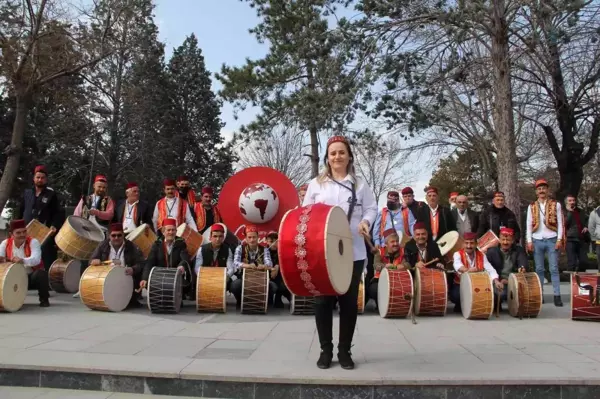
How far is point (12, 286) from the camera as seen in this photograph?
266 inches

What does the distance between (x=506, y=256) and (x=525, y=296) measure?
0.88m

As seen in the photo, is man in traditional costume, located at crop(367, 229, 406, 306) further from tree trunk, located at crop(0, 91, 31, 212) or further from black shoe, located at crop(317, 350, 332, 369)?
tree trunk, located at crop(0, 91, 31, 212)

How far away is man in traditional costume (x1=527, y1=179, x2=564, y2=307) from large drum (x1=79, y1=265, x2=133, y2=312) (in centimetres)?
626

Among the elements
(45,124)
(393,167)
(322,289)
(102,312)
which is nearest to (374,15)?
(102,312)

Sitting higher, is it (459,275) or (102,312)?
(459,275)

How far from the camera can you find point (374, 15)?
13.2 metres

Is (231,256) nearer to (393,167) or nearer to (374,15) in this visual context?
(374,15)

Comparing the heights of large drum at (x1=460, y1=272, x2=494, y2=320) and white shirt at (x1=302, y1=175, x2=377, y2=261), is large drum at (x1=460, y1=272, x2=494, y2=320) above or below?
below

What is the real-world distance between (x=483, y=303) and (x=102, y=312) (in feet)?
16.7

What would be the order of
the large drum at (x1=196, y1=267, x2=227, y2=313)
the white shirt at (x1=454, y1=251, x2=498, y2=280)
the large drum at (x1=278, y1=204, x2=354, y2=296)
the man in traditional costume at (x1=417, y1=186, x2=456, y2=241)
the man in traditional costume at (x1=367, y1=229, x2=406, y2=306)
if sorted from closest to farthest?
the large drum at (x1=278, y1=204, x2=354, y2=296), the large drum at (x1=196, y1=267, x2=227, y2=313), the white shirt at (x1=454, y1=251, x2=498, y2=280), the man in traditional costume at (x1=367, y1=229, x2=406, y2=306), the man in traditional costume at (x1=417, y1=186, x2=456, y2=241)

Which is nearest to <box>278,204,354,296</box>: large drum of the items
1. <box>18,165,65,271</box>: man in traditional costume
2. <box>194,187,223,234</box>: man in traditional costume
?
<box>194,187,223,234</box>: man in traditional costume

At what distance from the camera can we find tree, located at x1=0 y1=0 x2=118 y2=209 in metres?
16.5

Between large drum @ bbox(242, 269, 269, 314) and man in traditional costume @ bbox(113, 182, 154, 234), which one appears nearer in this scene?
large drum @ bbox(242, 269, 269, 314)

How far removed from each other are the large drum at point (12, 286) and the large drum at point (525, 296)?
6628 mm
